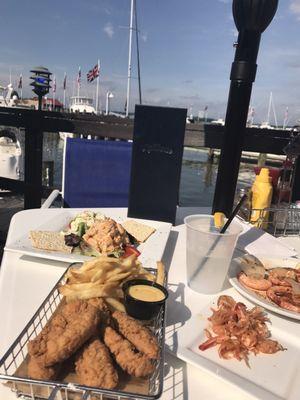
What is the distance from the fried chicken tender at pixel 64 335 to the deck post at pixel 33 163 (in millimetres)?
3026

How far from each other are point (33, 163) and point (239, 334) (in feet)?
10.5

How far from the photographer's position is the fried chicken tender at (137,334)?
761mm

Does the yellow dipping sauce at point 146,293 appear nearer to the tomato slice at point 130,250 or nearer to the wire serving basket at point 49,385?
the wire serving basket at point 49,385

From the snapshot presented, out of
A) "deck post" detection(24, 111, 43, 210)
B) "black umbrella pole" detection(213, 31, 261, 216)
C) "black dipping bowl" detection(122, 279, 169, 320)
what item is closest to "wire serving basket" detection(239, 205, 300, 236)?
"black umbrella pole" detection(213, 31, 261, 216)

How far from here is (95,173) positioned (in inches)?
132

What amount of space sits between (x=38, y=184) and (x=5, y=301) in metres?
2.80

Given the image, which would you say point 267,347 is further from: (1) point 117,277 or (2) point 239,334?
(1) point 117,277

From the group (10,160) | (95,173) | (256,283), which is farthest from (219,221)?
(10,160)

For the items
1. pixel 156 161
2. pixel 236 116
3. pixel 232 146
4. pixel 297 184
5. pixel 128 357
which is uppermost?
pixel 236 116

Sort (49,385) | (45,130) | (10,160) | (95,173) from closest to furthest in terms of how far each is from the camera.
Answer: (49,385), (95,173), (45,130), (10,160)

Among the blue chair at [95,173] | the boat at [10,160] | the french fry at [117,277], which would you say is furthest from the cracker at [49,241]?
the boat at [10,160]

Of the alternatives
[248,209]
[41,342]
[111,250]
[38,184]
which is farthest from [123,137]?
[41,342]

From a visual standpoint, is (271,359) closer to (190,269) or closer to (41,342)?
(190,269)

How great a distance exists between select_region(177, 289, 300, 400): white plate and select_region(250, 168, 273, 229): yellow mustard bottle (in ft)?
3.34
